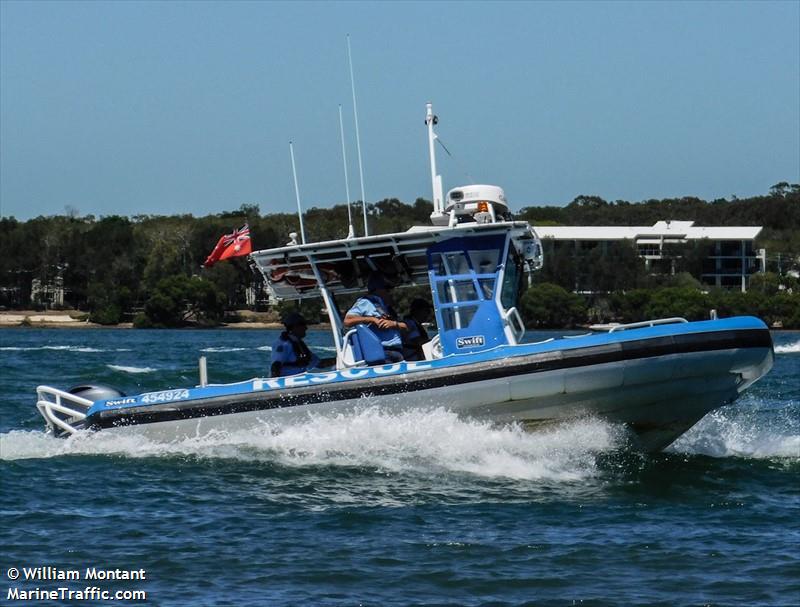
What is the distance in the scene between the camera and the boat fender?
15.6 m

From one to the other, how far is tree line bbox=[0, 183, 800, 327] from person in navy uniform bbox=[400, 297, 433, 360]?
5490 cm

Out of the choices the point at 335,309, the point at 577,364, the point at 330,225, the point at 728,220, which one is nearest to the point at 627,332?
the point at 577,364

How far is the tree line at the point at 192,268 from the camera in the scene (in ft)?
269

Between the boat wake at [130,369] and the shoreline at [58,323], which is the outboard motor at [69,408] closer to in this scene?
the boat wake at [130,369]

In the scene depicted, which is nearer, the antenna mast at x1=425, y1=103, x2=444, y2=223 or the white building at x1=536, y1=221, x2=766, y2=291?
the antenna mast at x1=425, y1=103, x2=444, y2=223

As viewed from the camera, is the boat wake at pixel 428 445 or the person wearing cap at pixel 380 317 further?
the person wearing cap at pixel 380 317

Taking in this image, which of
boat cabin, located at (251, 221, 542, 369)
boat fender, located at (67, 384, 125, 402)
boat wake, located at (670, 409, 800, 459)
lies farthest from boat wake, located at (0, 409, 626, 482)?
boat fender, located at (67, 384, 125, 402)

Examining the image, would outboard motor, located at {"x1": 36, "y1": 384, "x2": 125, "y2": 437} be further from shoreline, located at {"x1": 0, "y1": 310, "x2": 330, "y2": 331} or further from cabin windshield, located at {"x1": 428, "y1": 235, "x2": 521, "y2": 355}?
shoreline, located at {"x1": 0, "y1": 310, "x2": 330, "y2": 331}

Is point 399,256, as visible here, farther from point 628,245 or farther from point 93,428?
point 628,245

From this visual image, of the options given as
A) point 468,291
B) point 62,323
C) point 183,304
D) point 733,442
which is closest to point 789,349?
point 183,304

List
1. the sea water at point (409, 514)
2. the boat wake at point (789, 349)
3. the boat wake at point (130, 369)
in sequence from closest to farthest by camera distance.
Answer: the sea water at point (409, 514) < the boat wake at point (130, 369) < the boat wake at point (789, 349)

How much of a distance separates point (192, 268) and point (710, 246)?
118 feet

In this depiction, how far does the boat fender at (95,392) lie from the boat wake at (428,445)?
1845 millimetres

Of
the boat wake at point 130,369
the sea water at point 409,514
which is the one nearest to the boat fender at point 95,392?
the sea water at point 409,514
